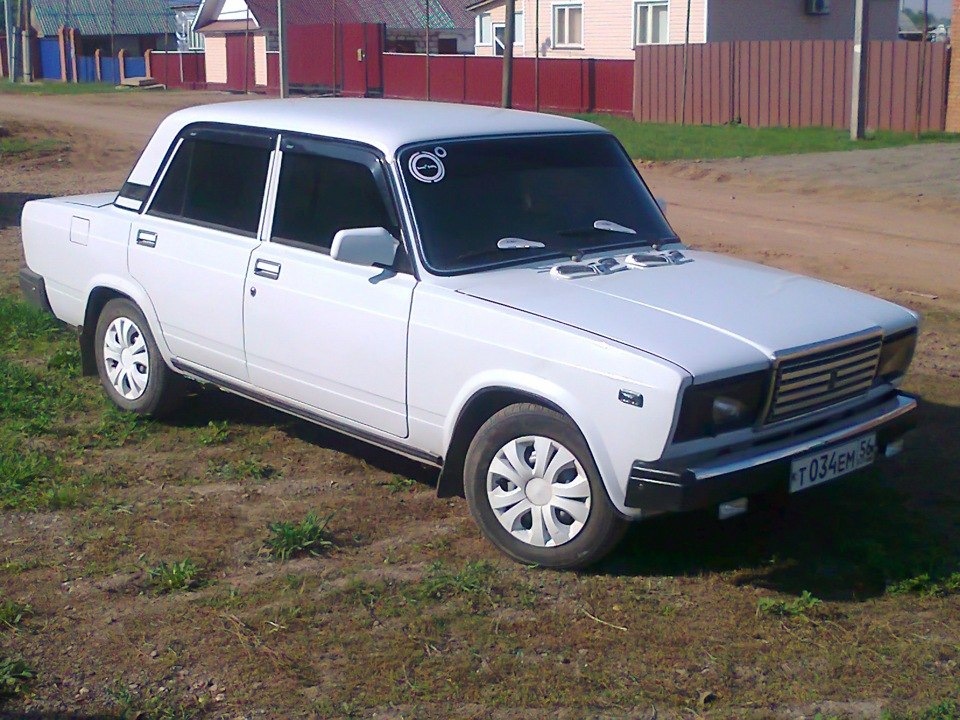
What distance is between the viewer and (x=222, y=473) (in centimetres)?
609

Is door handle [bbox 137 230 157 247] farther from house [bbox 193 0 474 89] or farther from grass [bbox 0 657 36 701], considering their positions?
house [bbox 193 0 474 89]

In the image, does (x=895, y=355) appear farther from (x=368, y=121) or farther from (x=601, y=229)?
(x=368, y=121)

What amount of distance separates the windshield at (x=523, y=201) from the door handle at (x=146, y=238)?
1727 mm

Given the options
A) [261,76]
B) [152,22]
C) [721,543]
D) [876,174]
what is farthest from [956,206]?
[152,22]

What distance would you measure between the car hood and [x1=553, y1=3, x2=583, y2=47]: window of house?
33.3 metres

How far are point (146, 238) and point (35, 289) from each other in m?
1.32

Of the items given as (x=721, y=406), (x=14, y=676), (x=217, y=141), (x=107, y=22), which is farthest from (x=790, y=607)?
(x=107, y=22)

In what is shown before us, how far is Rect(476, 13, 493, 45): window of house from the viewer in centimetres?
4153

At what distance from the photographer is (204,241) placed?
614cm

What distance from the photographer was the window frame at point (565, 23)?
37250mm

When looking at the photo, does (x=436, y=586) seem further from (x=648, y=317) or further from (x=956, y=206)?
(x=956, y=206)

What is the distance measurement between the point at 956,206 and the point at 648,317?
456 inches

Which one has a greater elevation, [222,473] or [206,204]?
[206,204]

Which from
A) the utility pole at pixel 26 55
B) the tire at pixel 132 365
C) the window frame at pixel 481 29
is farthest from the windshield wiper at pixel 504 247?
the utility pole at pixel 26 55
